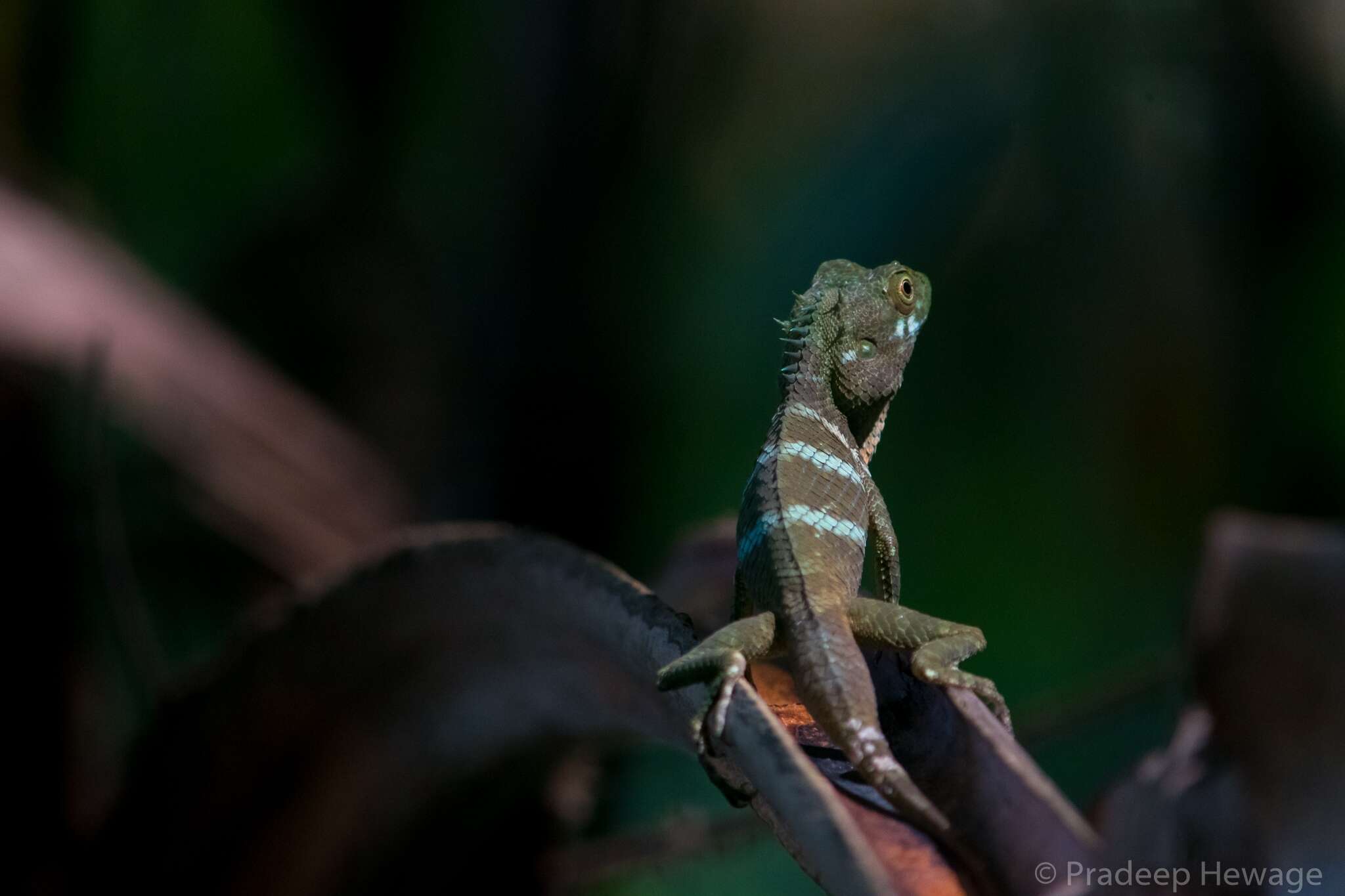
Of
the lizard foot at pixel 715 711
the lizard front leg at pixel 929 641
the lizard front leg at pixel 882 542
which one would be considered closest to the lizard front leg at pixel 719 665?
the lizard foot at pixel 715 711

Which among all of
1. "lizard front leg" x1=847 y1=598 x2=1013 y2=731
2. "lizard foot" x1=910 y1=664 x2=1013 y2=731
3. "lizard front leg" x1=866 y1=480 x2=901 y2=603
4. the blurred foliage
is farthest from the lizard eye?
"lizard foot" x1=910 y1=664 x2=1013 y2=731

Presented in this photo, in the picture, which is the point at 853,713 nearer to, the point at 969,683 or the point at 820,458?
the point at 969,683

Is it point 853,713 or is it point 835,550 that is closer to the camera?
point 853,713

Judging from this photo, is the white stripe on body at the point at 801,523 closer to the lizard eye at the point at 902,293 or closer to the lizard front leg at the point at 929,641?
the lizard front leg at the point at 929,641

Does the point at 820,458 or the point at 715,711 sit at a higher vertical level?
the point at 820,458

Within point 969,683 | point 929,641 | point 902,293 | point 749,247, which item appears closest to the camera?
point 969,683

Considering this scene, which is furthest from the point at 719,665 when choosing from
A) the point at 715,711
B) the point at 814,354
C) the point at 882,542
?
the point at 814,354

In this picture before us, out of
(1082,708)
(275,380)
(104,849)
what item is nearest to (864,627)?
(1082,708)

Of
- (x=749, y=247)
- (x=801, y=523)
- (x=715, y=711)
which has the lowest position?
(x=715, y=711)
